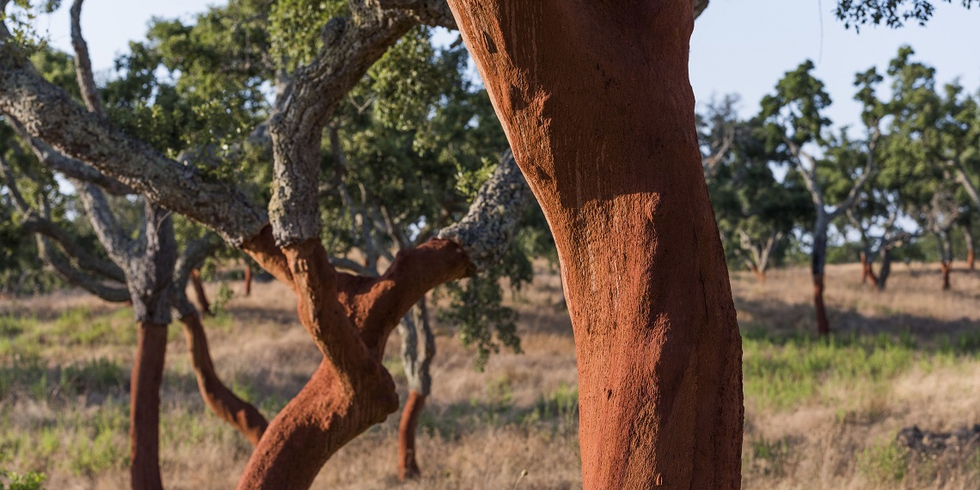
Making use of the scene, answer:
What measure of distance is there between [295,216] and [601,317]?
8.43ft

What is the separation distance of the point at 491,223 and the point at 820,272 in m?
18.5

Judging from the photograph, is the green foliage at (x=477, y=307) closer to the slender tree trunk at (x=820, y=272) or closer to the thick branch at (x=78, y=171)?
the thick branch at (x=78, y=171)

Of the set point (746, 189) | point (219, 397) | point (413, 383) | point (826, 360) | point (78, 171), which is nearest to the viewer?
point (78, 171)

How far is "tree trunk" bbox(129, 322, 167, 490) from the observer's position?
8328mm

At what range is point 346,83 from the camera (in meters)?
5.10

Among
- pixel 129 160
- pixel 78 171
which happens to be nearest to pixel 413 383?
pixel 78 171

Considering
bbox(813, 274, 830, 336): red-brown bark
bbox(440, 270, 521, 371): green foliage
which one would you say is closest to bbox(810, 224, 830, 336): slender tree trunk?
bbox(813, 274, 830, 336): red-brown bark

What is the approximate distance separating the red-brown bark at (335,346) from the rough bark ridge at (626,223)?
247 centimetres

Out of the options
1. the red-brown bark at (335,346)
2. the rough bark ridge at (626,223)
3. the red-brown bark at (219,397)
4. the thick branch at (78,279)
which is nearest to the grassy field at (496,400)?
the red-brown bark at (219,397)

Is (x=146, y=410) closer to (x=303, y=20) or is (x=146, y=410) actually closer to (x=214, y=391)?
(x=214, y=391)

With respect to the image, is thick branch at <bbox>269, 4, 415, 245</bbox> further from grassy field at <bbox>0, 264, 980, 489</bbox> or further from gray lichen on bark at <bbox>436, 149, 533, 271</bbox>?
grassy field at <bbox>0, 264, 980, 489</bbox>

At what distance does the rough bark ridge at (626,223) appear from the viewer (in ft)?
8.43

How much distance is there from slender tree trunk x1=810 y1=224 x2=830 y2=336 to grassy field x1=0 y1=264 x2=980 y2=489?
1.73 ft

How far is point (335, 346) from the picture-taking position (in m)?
4.85
